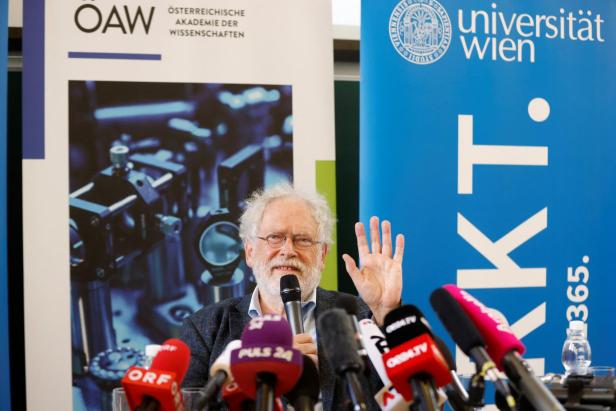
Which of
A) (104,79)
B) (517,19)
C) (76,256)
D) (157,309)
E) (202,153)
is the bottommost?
(157,309)

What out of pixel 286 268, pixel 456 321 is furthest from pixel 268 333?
pixel 286 268

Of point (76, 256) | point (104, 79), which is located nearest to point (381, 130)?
point (104, 79)

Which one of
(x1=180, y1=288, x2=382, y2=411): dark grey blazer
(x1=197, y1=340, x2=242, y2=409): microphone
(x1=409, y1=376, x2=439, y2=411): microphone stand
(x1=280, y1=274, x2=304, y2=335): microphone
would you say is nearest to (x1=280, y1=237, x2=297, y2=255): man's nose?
(x1=180, y1=288, x2=382, y2=411): dark grey blazer

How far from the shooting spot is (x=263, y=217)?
9.00ft

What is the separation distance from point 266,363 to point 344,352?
5.5 inches

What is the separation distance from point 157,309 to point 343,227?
117 cm

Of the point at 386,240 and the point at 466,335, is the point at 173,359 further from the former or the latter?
the point at 386,240

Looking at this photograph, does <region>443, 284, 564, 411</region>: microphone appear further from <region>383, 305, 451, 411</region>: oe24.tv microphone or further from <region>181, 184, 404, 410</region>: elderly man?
<region>181, 184, 404, 410</region>: elderly man

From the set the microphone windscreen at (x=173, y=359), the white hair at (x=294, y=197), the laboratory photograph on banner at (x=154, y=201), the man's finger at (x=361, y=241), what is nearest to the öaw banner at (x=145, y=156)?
the laboratory photograph on banner at (x=154, y=201)

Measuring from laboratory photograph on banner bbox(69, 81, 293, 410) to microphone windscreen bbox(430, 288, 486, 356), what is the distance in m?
2.43

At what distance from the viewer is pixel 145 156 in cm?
346

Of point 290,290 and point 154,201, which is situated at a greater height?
point 154,201

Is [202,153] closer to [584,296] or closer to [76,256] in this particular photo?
[76,256]

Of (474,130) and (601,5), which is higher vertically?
(601,5)
